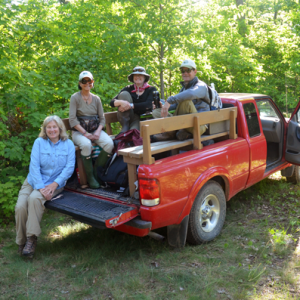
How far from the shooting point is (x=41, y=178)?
12.7 feet

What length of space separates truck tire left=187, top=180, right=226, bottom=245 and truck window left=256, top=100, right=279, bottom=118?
1909 millimetres

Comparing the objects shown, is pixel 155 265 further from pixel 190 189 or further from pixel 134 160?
pixel 134 160

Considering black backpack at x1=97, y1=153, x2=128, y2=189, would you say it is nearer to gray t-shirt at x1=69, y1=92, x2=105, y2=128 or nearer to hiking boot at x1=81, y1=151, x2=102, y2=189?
hiking boot at x1=81, y1=151, x2=102, y2=189

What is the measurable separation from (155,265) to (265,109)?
3351 millimetres

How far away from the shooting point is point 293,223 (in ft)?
14.6

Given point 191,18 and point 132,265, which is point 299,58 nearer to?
point 191,18

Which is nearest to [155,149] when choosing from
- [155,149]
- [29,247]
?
[155,149]

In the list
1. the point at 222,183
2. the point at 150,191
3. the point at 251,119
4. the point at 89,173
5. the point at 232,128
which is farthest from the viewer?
the point at 251,119

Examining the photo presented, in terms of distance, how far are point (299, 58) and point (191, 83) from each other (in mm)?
7609

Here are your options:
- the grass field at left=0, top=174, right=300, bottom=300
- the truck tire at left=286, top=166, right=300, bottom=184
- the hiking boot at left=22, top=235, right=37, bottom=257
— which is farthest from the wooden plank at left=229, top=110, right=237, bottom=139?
the hiking boot at left=22, top=235, right=37, bottom=257

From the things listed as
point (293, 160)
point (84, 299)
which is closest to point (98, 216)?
point (84, 299)

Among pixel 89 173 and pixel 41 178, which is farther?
pixel 89 173

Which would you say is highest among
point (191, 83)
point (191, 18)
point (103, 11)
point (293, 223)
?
point (103, 11)

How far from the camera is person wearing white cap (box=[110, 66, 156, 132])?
4980 mm
